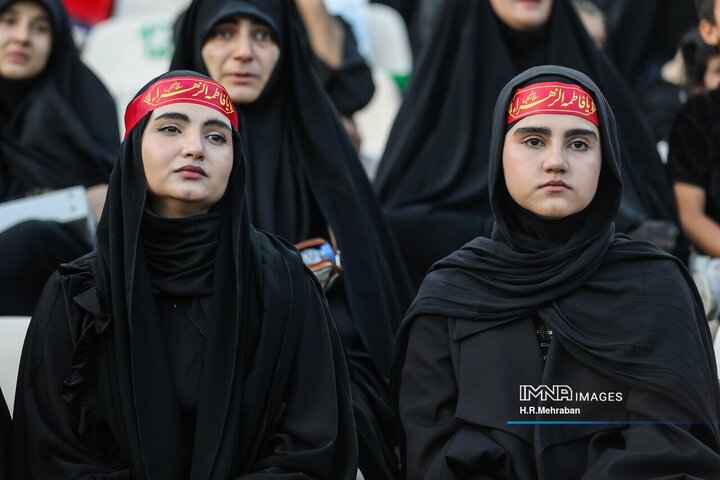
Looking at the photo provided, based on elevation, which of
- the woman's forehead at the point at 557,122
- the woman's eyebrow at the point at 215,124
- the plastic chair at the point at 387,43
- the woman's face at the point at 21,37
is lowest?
the woman's forehead at the point at 557,122

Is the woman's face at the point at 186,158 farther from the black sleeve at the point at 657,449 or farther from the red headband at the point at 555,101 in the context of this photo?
the black sleeve at the point at 657,449

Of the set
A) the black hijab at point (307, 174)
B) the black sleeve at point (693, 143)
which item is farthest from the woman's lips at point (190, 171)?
the black sleeve at point (693, 143)

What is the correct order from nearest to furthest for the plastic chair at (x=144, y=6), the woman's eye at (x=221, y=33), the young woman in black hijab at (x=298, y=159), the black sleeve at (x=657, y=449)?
the black sleeve at (x=657, y=449), the young woman in black hijab at (x=298, y=159), the woman's eye at (x=221, y=33), the plastic chair at (x=144, y=6)

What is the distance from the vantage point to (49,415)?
350cm

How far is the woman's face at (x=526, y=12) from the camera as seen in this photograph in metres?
5.52

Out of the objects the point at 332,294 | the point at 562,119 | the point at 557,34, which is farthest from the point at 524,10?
the point at 562,119

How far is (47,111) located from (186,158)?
91.8 inches

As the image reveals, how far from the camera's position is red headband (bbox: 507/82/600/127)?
3.70 m

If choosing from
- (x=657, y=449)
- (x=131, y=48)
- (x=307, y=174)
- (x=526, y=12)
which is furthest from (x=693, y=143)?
(x=131, y=48)

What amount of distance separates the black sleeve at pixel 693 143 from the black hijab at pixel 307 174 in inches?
45.6

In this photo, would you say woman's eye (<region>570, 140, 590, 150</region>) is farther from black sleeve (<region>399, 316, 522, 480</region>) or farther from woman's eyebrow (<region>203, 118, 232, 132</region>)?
woman's eyebrow (<region>203, 118, 232, 132</region>)

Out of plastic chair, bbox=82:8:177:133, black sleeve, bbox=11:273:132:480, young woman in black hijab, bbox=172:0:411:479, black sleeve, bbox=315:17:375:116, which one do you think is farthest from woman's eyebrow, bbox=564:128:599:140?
plastic chair, bbox=82:8:177:133

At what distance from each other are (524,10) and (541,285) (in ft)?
7.16

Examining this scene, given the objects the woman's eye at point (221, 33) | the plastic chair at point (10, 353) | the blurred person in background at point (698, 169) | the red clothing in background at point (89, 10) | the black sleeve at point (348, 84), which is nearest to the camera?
the plastic chair at point (10, 353)
